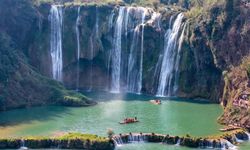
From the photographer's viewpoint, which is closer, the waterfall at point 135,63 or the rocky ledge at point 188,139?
the rocky ledge at point 188,139

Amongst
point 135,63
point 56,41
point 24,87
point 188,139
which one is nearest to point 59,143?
point 188,139

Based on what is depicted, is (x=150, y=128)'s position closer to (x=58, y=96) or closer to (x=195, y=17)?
(x=58, y=96)

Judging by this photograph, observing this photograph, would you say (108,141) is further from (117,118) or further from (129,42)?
(129,42)

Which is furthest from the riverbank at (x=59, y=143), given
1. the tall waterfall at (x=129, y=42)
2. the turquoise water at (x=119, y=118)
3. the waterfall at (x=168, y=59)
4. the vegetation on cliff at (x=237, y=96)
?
the tall waterfall at (x=129, y=42)

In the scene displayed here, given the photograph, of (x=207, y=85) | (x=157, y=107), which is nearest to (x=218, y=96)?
(x=207, y=85)

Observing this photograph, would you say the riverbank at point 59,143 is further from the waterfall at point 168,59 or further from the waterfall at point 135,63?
the waterfall at point 135,63
